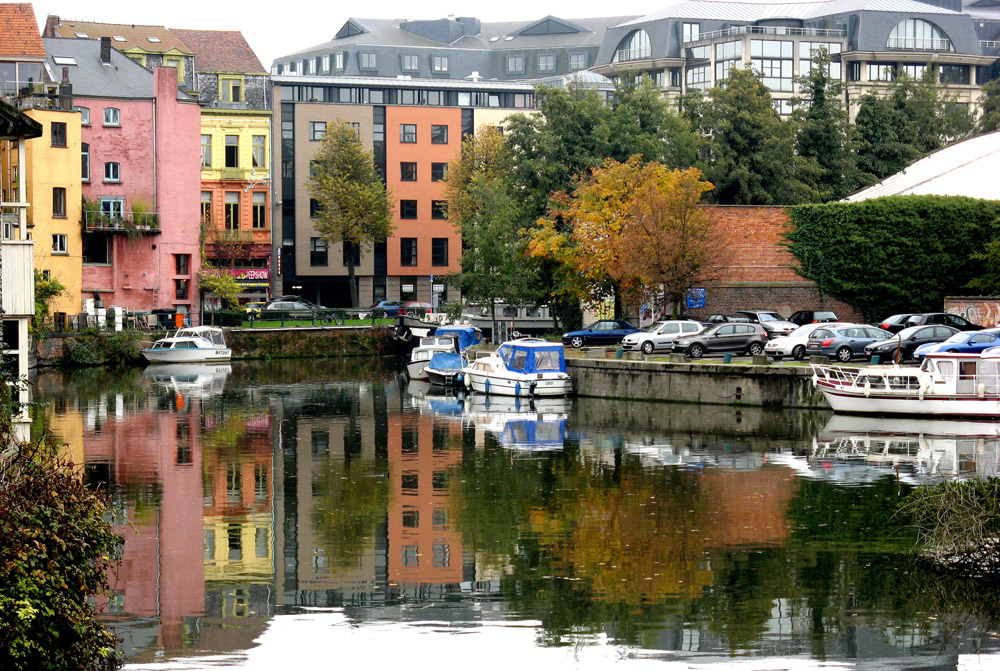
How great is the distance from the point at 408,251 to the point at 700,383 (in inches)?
2159

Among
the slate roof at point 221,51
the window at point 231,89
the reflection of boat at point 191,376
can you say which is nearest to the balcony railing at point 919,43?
the slate roof at point 221,51

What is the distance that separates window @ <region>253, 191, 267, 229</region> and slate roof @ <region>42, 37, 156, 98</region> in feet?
45.2

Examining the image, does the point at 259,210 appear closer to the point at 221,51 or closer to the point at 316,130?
the point at 316,130

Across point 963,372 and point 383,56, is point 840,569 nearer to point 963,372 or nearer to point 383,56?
point 963,372

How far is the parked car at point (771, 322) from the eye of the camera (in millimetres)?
54469

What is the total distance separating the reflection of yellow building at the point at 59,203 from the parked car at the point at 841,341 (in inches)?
1466

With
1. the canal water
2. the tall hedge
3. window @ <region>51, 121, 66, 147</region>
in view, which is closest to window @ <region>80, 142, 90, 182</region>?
window @ <region>51, 121, 66, 147</region>

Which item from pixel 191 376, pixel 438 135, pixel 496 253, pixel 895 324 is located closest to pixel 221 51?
pixel 438 135

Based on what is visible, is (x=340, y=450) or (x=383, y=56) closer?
(x=340, y=450)

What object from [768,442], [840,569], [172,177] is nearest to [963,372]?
[768,442]

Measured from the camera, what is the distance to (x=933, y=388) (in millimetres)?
40625

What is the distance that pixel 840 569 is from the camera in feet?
70.2

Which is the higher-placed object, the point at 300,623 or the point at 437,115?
the point at 437,115

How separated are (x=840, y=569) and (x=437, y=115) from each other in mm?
80762
